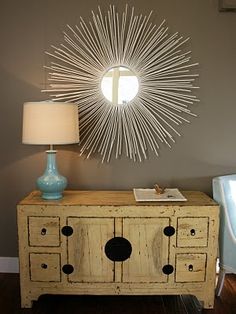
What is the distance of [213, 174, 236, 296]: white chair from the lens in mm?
1882

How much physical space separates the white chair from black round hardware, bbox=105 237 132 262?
60 cm

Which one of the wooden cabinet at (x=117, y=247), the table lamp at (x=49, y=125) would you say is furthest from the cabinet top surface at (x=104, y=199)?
the table lamp at (x=49, y=125)

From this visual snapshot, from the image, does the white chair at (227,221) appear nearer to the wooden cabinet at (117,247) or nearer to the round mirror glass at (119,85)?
the wooden cabinet at (117,247)

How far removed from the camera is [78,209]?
182 cm

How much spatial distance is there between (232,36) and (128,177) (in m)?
1.22

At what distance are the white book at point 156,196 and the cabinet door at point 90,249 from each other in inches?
9.9

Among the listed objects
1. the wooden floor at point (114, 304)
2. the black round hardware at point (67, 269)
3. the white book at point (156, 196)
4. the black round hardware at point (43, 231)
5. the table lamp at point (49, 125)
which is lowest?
the wooden floor at point (114, 304)

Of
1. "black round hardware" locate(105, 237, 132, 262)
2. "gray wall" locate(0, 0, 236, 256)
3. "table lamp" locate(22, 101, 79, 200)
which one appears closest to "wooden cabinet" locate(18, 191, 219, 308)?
"black round hardware" locate(105, 237, 132, 262)

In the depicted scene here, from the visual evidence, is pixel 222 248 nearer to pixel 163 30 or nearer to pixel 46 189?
pixel 46 189

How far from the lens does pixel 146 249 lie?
1.85 metres

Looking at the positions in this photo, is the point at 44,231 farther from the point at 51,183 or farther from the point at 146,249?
the point at 146,249

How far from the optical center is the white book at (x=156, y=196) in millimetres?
1877

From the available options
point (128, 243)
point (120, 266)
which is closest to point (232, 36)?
point (128, 243)

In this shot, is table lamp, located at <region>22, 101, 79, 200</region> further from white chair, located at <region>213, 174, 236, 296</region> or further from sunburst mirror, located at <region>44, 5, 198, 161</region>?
white chair, located at <region>213, 174, 236, 296</region>
